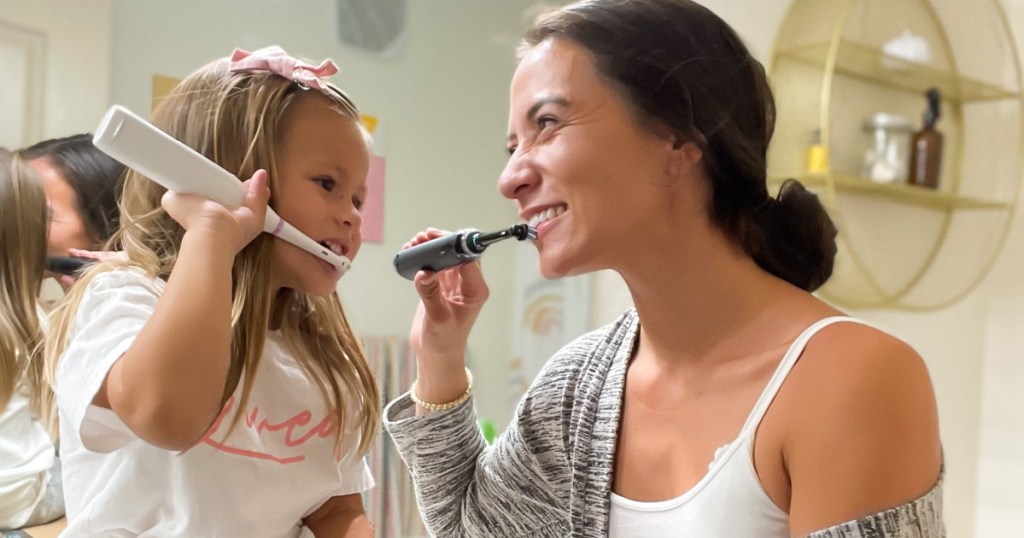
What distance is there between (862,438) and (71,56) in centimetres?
85

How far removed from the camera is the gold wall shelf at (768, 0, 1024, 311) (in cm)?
173

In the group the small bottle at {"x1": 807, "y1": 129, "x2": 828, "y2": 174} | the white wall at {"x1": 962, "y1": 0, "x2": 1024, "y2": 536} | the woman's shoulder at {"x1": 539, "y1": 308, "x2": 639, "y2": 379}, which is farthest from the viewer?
the white wall at {"x1": 962, "y1": 0, "x2": 1024, "y2": 536}

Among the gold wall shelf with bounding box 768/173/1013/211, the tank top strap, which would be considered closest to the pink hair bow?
the tank top strap

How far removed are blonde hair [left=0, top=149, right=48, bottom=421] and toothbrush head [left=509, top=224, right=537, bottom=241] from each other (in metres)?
0.46

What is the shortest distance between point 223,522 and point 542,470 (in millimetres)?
302

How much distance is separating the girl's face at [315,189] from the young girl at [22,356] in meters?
0.25

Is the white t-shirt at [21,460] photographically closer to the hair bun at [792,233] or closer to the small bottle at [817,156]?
the hair bun at [792,233]

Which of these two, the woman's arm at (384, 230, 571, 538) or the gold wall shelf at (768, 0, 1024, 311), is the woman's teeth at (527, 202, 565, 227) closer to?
the woman's arm at (384, 230, 571, 538)

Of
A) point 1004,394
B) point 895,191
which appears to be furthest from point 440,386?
point 1004,394

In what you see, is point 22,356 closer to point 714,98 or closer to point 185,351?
point 185,351

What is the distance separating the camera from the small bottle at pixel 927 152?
1.88 m

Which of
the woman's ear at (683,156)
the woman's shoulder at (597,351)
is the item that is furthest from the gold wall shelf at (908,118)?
the woman's ear at (683,156)

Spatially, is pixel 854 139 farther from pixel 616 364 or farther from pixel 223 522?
pixel 223 522

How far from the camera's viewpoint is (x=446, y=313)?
0.91 meters
